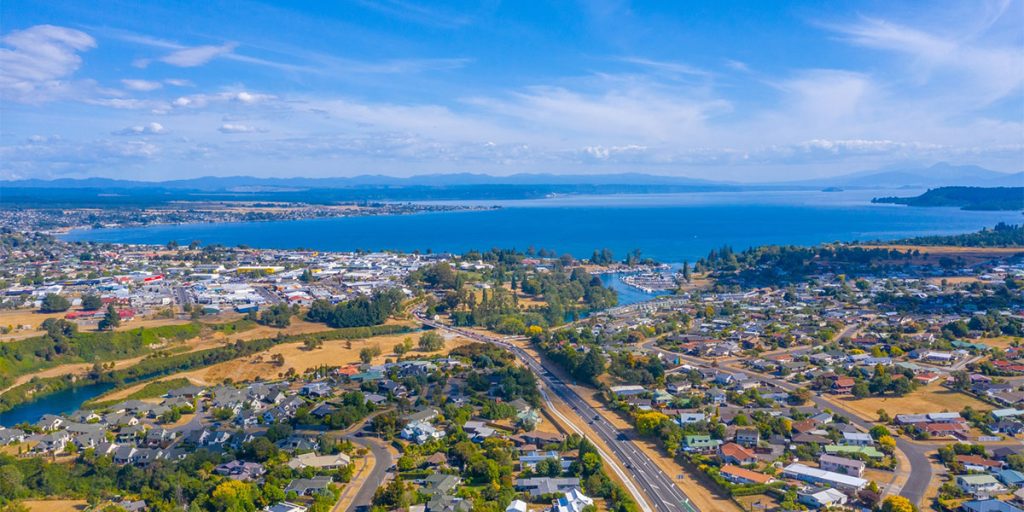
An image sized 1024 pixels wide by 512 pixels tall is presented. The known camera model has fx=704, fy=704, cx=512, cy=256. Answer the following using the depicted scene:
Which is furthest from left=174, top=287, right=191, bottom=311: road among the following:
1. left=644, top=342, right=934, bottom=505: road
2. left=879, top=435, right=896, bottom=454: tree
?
left=879, top=435, right=896, bottom=454: tree

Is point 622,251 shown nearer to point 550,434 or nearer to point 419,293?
point 419,293

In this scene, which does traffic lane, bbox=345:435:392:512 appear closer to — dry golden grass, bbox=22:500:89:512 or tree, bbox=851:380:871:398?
dry golden grass, bbox=22:500:89:512

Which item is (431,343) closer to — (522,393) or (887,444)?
(522,393)

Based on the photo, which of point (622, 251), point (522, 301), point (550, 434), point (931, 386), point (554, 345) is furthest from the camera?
point (622, 251)

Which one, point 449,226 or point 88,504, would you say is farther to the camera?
point 449,226

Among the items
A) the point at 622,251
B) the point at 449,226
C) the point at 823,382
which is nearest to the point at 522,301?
the point at 823,382

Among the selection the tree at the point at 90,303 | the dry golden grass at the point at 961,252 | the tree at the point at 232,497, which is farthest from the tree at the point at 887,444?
the tree at the point at 90,303

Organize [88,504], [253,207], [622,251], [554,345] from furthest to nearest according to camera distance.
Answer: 1. [253,207]
2. [622,251]
3. [554,345]
4. [88,504]

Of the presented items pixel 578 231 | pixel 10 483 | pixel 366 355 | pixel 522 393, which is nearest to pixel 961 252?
pixel 522 393
